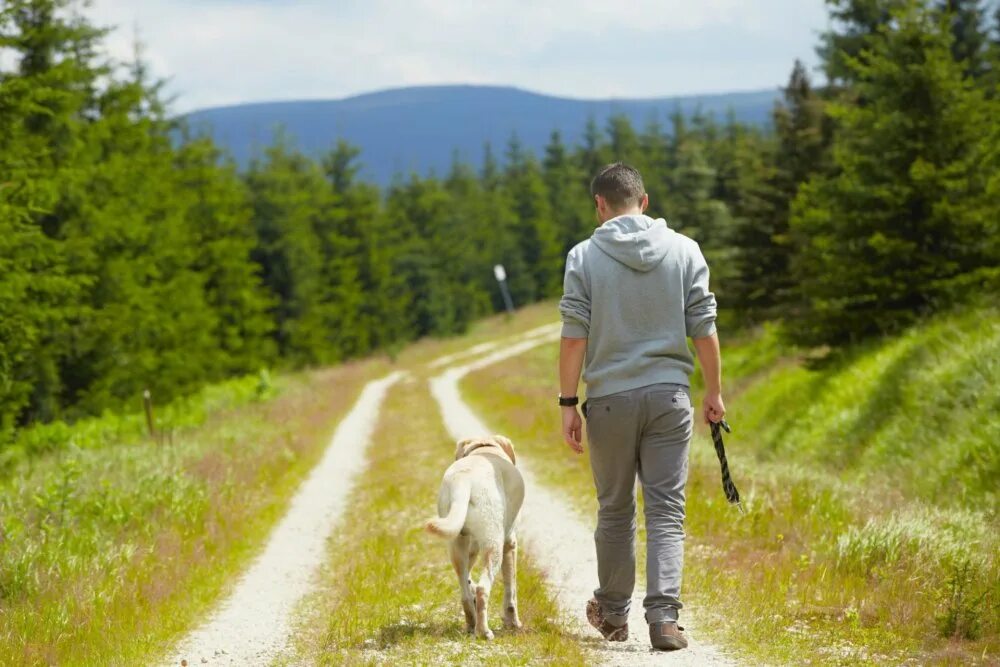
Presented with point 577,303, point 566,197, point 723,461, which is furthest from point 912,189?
point 566,197

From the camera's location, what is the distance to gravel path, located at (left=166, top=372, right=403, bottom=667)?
21.0ft

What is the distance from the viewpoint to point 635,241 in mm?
5391

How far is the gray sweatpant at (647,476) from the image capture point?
545 centimetres

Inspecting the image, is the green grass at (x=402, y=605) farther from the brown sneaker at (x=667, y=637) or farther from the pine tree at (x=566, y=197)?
the pine tree at (x=566, y=197)

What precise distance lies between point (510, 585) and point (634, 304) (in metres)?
1.94

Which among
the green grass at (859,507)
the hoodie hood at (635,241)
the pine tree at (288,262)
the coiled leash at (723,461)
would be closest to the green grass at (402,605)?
the green grass at (859,507)

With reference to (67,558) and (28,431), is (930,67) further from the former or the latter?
(28,431)

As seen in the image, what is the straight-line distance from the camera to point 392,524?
10719 mm

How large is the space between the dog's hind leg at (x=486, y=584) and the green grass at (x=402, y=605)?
0.31 feet

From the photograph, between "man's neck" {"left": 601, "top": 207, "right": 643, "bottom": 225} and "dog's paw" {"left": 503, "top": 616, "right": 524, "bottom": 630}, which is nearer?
"man's neck" {"left": 601, "top": 207, "right": 643, "bottom": 225}

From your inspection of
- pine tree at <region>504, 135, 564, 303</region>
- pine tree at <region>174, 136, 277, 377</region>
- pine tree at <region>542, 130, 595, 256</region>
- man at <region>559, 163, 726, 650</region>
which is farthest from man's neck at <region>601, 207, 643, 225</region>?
pine tree at <region>542, 130, 595, 256</region>

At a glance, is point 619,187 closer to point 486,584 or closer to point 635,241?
point 635,241

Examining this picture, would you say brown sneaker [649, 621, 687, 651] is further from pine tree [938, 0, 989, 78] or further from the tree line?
pine tree [938, 0, 989, 78]

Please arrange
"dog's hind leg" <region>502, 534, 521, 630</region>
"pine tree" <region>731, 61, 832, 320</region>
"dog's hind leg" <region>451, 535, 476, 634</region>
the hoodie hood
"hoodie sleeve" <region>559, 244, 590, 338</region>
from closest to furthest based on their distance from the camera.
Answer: the hoodie hood < "hoodie sleeve" <region>559, 244, 590, 338</region> < "dog's hind leg" <region>451, 535, 476, 634</region> < "dog's hind leg" <region>502, 534, 521, 630</region> < "pine tree" <region>731, 61, 832, 320</region>
